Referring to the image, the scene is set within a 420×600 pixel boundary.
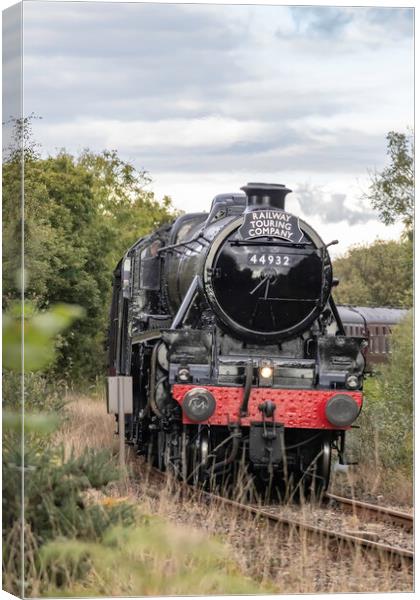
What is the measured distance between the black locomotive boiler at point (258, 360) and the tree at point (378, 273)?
614 mm

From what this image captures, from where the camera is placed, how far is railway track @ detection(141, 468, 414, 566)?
8422 millimetres

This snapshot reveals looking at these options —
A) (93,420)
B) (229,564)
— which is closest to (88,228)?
(93,420)

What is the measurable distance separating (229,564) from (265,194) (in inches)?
203

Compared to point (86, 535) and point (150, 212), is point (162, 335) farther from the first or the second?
point (150, 212)

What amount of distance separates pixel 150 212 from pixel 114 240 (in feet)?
6.45

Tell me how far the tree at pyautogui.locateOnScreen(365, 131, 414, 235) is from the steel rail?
2.35 metres

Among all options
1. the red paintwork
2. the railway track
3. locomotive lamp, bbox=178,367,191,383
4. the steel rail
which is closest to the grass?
the railway track

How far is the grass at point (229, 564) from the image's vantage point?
23.3ft

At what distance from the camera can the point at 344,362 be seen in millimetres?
11742

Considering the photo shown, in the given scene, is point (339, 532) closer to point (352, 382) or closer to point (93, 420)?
point (352, 382)

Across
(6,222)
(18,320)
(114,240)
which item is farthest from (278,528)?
(114,240)

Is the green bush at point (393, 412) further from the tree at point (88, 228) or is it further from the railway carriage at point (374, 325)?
the tree at point (88, 228)

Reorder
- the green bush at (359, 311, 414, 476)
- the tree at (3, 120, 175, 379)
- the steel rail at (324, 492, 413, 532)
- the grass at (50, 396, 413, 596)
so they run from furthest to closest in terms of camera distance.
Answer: the tree at (3, 120, 175, 379)
the green bush at (359, 311, 414, 476)
the steel rail at (324, 492, 413, 532)
the grass at (50, 396, 413, 596)

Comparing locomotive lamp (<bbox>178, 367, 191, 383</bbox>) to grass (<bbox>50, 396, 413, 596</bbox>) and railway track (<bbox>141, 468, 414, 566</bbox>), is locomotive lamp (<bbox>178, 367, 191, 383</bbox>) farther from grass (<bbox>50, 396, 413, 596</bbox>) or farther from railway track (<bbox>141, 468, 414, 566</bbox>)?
grass (<bbox>50, 396, 413, 596</bbox>)
